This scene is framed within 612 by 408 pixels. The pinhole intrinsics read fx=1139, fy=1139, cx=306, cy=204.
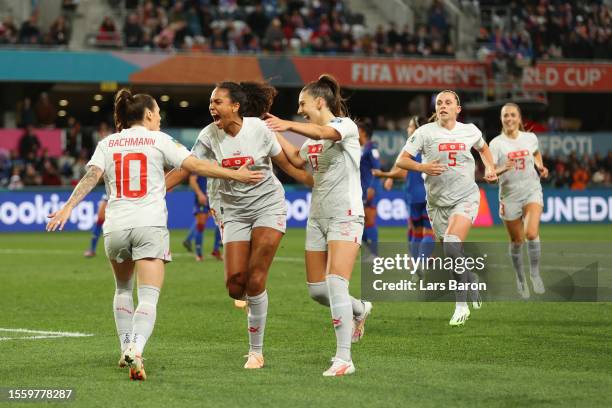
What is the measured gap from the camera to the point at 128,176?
28.2ft

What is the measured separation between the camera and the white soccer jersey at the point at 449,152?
40.2ft

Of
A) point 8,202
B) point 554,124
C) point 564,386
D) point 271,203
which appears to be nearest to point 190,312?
point 271,203

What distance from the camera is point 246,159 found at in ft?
29.2

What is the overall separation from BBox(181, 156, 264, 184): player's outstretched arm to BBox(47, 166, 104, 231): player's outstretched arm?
0.68 m

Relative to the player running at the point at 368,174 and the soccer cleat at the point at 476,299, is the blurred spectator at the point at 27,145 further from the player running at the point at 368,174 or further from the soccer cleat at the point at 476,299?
the soccer cleat at the point at 476,299

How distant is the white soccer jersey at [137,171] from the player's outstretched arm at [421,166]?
363 centimetres

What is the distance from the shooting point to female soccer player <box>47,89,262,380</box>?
8.50 m

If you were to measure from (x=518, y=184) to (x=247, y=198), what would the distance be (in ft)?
21.5

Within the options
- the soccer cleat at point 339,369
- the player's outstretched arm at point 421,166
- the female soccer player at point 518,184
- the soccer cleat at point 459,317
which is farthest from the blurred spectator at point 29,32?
the soccer cleat at point 339,369

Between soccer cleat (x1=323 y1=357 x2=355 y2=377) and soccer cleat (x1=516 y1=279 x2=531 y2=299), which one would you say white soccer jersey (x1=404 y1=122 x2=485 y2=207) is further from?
soccer cleat (x1=323 y1=357 x2=355 y2=377)

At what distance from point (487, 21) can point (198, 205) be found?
932 inches

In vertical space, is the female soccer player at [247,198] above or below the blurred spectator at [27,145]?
above

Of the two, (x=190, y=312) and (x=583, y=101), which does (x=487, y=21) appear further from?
(x=190, y=312)

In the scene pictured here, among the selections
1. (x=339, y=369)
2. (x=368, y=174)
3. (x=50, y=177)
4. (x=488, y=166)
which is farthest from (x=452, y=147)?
(x=50, y=177)
